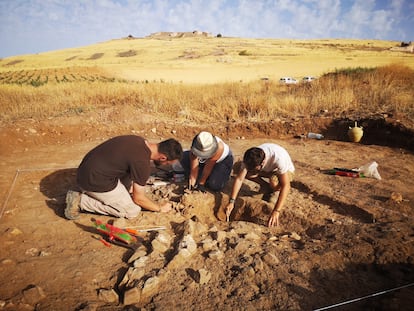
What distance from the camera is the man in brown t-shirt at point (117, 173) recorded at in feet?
9.79

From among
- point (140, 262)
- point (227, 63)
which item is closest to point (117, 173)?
point (140, 262)

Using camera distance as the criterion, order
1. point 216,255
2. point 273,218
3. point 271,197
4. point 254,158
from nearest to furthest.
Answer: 1. point 216,255
2. point 254,158
3. point 273,218
4. point 271,197

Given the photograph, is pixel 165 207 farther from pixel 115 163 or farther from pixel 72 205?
pixel 72 205

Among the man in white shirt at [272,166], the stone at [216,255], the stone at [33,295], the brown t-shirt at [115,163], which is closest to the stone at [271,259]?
the stone at [216,255]

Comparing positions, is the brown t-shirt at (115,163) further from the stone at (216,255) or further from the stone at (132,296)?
the stone at (132,296)

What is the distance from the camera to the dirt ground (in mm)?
2224

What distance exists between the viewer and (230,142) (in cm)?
654

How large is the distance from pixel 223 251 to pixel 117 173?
1398mm

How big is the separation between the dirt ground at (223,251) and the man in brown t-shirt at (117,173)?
19 centimetres

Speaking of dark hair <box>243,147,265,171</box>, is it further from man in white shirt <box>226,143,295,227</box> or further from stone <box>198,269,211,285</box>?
stone <box>198,269,211,285</box>

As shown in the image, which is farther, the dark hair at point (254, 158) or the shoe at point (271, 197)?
the shoe at point (271, 197)

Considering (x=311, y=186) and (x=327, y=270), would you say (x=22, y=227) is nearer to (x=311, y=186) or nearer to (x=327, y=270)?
(x=327, y=270)

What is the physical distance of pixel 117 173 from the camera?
3.12 m

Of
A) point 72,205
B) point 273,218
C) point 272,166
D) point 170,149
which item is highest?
point 170,149
